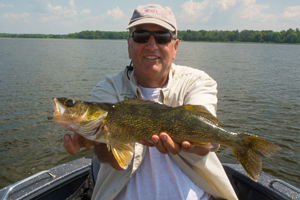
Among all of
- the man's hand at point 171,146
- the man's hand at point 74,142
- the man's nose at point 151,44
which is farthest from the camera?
the man's nose at point 151,44

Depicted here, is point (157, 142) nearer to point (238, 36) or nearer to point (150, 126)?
point (150, 126)

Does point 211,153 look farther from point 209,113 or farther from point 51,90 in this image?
point 51,90

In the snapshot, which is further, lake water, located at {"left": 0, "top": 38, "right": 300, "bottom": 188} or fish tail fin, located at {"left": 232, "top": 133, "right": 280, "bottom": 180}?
lake water, located at {"left": 0, "top": 38, "right": 300, "bottom": 188}

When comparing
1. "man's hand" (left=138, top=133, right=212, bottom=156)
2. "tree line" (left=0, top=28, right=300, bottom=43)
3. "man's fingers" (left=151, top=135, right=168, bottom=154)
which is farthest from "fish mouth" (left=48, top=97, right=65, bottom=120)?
"tree line" (left=0, top=28, right=300, bottom=43)

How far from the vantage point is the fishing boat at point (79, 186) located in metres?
3.34

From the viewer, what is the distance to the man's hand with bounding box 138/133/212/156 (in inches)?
98.6

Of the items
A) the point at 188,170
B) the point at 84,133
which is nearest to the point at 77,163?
the point at 84,133

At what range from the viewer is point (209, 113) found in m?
2.70

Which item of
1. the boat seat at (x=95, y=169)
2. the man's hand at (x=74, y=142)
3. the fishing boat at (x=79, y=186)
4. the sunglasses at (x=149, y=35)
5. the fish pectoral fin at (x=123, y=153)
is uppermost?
the sunglasses at (x=149, y=35)

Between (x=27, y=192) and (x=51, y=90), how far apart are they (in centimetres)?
1319

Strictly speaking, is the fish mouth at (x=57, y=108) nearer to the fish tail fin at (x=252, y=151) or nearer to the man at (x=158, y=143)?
the man at (x=158, y=143)

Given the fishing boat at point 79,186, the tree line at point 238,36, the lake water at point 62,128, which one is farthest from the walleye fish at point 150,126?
the tree line at point 238,36

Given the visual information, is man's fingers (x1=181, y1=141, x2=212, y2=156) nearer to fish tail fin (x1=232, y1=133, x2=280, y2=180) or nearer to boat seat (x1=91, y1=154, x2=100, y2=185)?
fish tail fin (x1=232, y1=133, x2=280, y2=180)

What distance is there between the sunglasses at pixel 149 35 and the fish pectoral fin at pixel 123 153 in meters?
1.50
